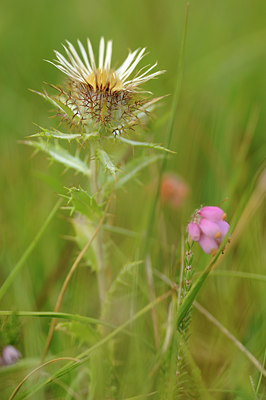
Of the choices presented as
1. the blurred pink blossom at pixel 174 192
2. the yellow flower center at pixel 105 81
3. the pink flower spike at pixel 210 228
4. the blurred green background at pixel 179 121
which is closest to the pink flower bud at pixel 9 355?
the blurred green background at pixel 179 121

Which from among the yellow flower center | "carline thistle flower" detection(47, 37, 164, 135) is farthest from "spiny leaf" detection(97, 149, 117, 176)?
the yellow flower center

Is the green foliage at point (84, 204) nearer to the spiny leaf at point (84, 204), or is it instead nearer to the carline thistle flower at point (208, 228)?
the spiny leaf at point (84, 204)

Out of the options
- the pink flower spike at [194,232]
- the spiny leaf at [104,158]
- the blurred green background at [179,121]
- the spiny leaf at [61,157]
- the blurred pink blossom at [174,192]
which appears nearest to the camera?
the pink flower spike at [194,232]

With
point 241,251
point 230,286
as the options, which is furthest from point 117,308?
point 241,251

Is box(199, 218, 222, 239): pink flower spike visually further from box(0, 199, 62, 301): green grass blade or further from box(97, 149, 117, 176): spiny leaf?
box(0, 199, 62, 301): green grass blade

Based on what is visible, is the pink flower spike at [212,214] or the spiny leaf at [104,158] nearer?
the pink flower spike at [212,214]

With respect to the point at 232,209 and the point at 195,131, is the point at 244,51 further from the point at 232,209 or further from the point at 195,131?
the point at 232,209

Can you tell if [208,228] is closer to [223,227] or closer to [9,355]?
[223,227]

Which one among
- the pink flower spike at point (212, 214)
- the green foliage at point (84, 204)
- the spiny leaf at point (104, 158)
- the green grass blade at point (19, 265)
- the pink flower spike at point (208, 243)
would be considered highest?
the spiny leaf at point (104, 158)
